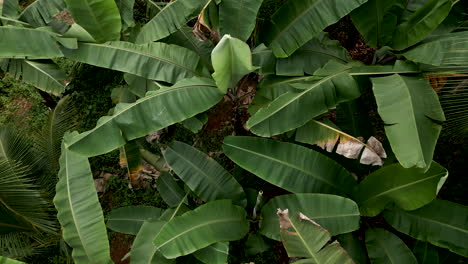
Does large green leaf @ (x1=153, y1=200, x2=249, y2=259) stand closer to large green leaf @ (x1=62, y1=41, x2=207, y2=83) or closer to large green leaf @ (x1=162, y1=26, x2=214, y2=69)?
large green leaf @ (x1=62, y1=41, x2=207, y2=83)

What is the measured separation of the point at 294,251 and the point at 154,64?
5.21ft

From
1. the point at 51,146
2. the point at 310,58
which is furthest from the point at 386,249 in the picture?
the point at 51,146

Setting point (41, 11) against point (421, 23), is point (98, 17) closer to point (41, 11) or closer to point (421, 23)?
point (41, 11)

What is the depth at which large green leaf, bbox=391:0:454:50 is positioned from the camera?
251 centimetres

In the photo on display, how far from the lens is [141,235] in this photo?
107 inches

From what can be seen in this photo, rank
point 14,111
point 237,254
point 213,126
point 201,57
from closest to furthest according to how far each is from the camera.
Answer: point 201,57
point 237,254
point 213,126
point 14,111

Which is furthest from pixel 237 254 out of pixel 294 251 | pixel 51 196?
pixel 51 196

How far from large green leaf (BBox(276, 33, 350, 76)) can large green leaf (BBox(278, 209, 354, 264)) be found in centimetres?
121

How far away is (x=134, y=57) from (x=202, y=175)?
962 millimetres

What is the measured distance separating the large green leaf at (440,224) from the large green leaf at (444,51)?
2.87 ft

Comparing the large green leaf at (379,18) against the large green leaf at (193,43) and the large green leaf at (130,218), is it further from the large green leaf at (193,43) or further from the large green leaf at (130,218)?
the large green leaf at (130,218)

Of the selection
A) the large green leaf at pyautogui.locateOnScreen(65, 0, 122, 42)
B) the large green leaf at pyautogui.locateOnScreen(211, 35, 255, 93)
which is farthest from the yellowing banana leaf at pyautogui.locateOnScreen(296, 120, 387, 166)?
the large green leaf at pyautogui.locateOnScreen(65, 0, 122, 42)

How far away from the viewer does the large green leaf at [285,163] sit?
8.64 feet

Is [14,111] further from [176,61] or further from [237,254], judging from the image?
[237,254]
